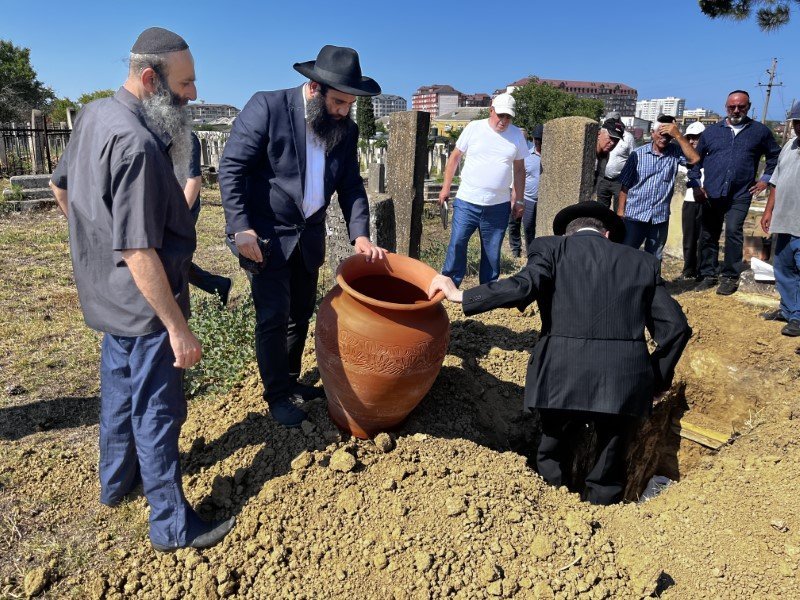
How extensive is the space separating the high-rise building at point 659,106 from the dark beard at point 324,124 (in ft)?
435

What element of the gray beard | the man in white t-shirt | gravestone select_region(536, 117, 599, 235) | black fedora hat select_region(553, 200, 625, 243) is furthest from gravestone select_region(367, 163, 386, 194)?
the gray beard

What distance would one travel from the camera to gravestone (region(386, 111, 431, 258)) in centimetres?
569

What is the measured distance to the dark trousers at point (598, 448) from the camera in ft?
9.79

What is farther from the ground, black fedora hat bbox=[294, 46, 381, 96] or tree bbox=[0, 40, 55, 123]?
tree bbox=[0, 40, 55, 123]

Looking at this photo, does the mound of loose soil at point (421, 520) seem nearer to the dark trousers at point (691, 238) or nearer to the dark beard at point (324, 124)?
the dark beard at point (324, 124)

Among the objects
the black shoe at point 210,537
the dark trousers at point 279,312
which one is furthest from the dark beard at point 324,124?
→ the black shoe at point 210,537

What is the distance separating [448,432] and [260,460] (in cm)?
104

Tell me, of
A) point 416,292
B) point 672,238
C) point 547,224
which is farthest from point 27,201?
point 672,238

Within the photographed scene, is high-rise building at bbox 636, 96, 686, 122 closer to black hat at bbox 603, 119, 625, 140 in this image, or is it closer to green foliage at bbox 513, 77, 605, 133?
green foliage at bbox 513, 77, 605, 133

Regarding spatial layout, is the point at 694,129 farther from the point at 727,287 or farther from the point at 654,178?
the point at 727,287

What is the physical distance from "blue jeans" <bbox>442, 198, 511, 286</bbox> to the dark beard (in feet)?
7.33

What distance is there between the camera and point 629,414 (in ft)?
9.29

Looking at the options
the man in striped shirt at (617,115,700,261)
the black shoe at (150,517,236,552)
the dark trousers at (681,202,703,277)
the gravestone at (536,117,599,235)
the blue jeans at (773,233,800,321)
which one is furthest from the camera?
the dark trousers at (681,202,703,277)

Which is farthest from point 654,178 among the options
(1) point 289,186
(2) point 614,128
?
(1) point 289,186
